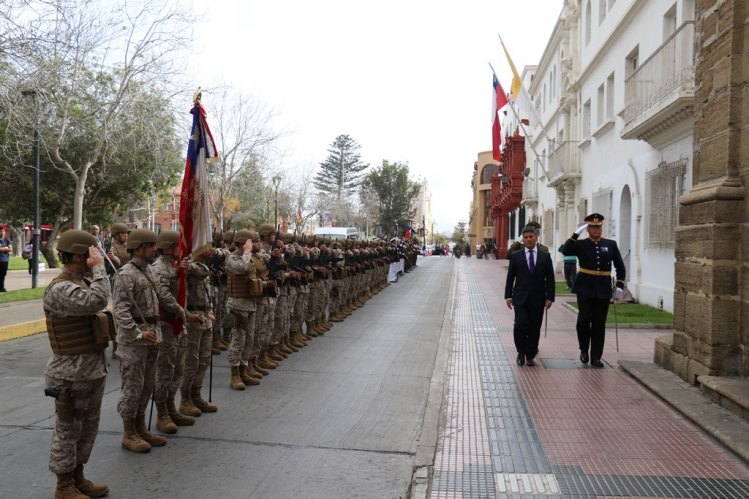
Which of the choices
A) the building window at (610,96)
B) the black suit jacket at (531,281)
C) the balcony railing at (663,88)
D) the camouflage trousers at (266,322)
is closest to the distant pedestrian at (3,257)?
the camouflage trousers at (266,322)

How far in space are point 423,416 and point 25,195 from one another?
26818mm

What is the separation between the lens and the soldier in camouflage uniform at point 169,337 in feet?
18.7

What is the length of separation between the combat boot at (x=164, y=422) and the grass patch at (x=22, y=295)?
11.4 metres

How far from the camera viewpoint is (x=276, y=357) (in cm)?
926

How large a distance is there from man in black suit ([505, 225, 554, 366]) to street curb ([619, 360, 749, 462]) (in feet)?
4.02

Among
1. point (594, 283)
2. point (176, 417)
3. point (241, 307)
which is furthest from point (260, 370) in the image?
point (594, 283)

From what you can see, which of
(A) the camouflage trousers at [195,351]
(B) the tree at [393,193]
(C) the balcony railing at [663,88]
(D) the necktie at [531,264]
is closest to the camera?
(A) the camouflage trousers at [195,351]

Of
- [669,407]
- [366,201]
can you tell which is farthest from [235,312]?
[366,201]

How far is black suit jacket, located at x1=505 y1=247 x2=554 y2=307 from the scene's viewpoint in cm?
889

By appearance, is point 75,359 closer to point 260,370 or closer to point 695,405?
point 260,370

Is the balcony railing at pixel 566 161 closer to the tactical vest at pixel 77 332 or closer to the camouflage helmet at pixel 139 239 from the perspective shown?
the camouflage helmet at pixel 139 239

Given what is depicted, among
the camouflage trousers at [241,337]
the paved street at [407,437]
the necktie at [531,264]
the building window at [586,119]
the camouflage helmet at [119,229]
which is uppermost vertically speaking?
the building window at [586,119]

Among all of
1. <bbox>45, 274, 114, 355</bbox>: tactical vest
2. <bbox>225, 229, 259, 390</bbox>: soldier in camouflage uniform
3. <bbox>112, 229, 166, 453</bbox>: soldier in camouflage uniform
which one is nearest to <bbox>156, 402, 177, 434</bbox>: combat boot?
<bbox>112, 229, 166, 453</bbox>: soldier in camouflage uniform

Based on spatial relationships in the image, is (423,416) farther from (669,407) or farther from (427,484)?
(669,407)
